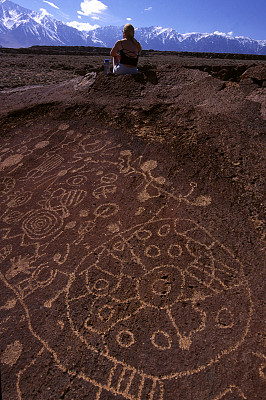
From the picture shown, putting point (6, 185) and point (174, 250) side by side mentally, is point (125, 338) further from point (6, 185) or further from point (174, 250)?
point (6, 185)

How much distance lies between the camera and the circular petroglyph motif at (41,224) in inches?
114

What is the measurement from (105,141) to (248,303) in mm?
2994

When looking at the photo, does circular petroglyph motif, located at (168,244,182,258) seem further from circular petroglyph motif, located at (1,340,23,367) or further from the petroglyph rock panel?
circular petroglyph motif, located at (1,340,23,367)

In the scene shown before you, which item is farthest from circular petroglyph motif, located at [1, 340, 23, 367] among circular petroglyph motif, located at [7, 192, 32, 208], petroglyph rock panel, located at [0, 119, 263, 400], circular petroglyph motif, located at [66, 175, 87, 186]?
circular petroglyph motif, located at [66, 175, 87, 186]

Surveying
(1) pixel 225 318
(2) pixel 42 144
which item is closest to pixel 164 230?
(1) pixel 225 318

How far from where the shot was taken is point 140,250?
8.34 ft

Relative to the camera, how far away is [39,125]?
5.02 metres

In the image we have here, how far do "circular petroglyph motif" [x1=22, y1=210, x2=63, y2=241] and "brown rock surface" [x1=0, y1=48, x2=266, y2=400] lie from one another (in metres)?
0.02

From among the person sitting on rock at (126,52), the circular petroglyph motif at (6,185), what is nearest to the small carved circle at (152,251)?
the circular petroglyph motif at (6,185)

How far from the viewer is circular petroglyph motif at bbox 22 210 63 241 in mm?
2902

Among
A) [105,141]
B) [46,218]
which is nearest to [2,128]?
[105,141]

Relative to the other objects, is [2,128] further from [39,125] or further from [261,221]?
[261,221]

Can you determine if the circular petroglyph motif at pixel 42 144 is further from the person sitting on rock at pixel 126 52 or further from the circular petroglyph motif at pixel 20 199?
the person sitting on rock at pixel 126 52

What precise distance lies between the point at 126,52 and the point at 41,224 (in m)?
4.07
